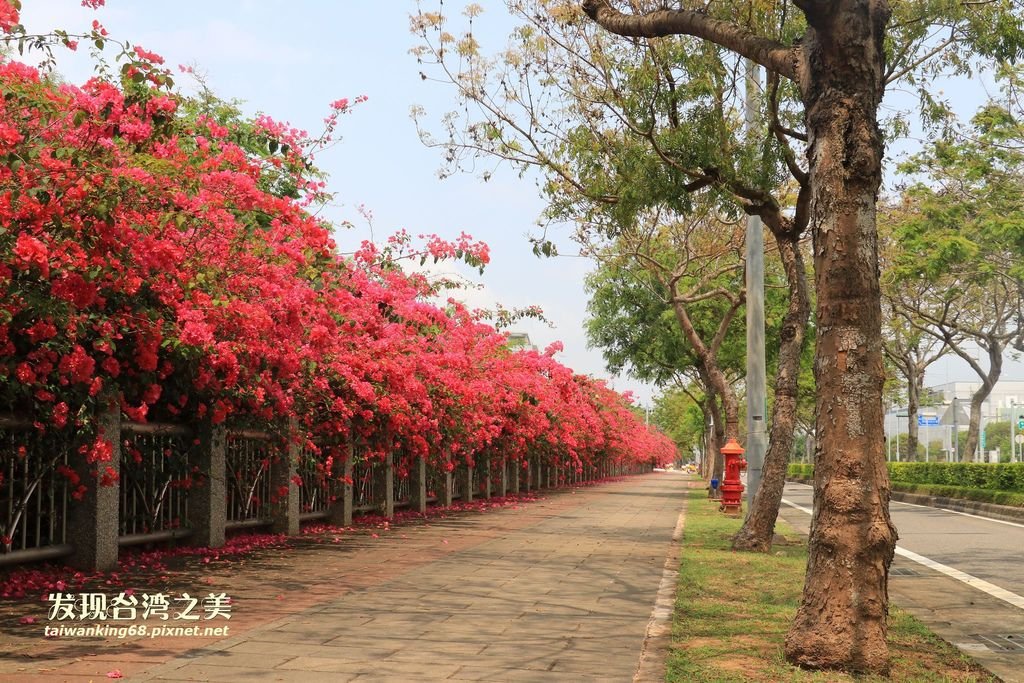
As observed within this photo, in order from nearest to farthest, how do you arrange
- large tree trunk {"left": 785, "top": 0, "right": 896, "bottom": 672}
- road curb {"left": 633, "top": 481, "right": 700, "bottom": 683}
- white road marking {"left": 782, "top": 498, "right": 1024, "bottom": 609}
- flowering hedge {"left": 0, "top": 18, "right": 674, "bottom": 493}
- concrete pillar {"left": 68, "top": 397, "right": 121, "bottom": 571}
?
road curb {"left": 633, "top": 481, "right": 700, "bottom": 683} → large tree trunk {"left": 785, "top": 0, "right": 896, "bottom": 672} → flowering hedge {"left": 0, "top": 18, "right": 674, "bottom": 493} → concrete pillar {"left": 68, "top": 397, "right": 121, "bottom": 571} → white road marking {"left": 782, "top": 498, "right": 1024, "bottom": 609}

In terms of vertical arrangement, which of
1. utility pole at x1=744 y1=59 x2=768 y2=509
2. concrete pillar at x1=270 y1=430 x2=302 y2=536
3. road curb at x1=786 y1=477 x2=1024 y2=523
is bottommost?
road curb at x1=786 y1=477 x2=1024 y2=523

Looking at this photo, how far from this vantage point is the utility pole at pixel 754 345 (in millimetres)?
15148

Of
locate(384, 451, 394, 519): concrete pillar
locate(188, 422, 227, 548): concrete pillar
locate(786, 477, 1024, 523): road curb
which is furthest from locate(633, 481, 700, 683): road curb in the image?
locate(786, 477, 1024, 523): road curb

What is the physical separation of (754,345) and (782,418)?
274 centimetres

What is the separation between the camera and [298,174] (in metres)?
11.8

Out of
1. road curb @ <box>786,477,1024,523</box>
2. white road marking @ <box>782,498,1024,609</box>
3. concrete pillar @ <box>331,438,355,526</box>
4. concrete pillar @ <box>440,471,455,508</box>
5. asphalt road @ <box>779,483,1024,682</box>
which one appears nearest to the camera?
asphalt road @ <box>779,483,1024,682</box>

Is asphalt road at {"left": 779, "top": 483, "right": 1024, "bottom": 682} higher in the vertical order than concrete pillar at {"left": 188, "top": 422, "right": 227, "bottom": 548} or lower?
lower

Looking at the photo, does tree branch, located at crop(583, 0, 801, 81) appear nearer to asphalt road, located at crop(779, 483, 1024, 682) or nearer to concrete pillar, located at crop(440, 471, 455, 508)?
asphalt road, located at crop(779, 483, 1024, 682)

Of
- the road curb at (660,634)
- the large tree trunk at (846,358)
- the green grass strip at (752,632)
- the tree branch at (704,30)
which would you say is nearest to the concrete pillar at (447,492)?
the green grass strip at (752,632)

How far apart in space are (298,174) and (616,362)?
2515 cm

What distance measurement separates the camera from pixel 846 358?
20.9 ft

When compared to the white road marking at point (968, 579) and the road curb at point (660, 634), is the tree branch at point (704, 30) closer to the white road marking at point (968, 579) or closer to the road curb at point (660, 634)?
the road curb at point (660, 634)

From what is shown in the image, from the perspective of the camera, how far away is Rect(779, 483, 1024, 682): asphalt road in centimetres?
755

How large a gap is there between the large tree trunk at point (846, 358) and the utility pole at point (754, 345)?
328 inches
